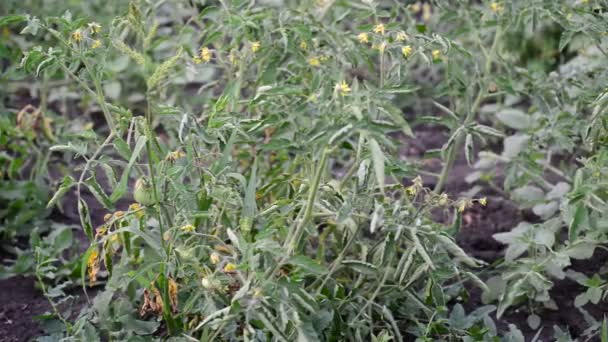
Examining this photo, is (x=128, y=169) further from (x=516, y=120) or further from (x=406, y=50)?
(x=516, y=120)

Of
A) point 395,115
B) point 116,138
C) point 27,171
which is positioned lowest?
point 27,171

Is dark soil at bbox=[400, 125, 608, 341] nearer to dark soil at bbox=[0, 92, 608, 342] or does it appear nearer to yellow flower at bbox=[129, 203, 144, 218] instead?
dark soil at bbox=[0, 92, 608, 342]

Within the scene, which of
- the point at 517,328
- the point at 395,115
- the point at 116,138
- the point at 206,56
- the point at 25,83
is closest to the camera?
the point at 395,115

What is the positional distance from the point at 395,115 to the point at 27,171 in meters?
2.30

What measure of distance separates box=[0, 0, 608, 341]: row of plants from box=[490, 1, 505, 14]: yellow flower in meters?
A: 0.01

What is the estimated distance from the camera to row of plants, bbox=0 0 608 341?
2227 mm

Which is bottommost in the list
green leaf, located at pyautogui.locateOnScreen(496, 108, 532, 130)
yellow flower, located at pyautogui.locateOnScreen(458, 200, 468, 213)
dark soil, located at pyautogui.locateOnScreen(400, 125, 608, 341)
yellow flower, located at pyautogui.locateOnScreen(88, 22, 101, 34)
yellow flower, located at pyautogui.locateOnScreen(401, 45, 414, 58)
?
dark soil, located at pyautogui.locateOnScreen(400, 125, 608, 341)

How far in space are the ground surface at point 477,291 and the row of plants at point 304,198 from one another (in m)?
0.05

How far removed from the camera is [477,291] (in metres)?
3.18

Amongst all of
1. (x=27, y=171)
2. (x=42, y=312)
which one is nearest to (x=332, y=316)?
(x=42, y=312)

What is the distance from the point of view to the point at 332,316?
2455 mm

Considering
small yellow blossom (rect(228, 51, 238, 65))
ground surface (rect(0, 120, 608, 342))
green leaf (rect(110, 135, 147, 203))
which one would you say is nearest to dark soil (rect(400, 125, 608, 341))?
ground surface (rect(0, 120, 608, 342))

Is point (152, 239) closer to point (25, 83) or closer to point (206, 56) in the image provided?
point (206, 56)

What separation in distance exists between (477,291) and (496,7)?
990 mm
